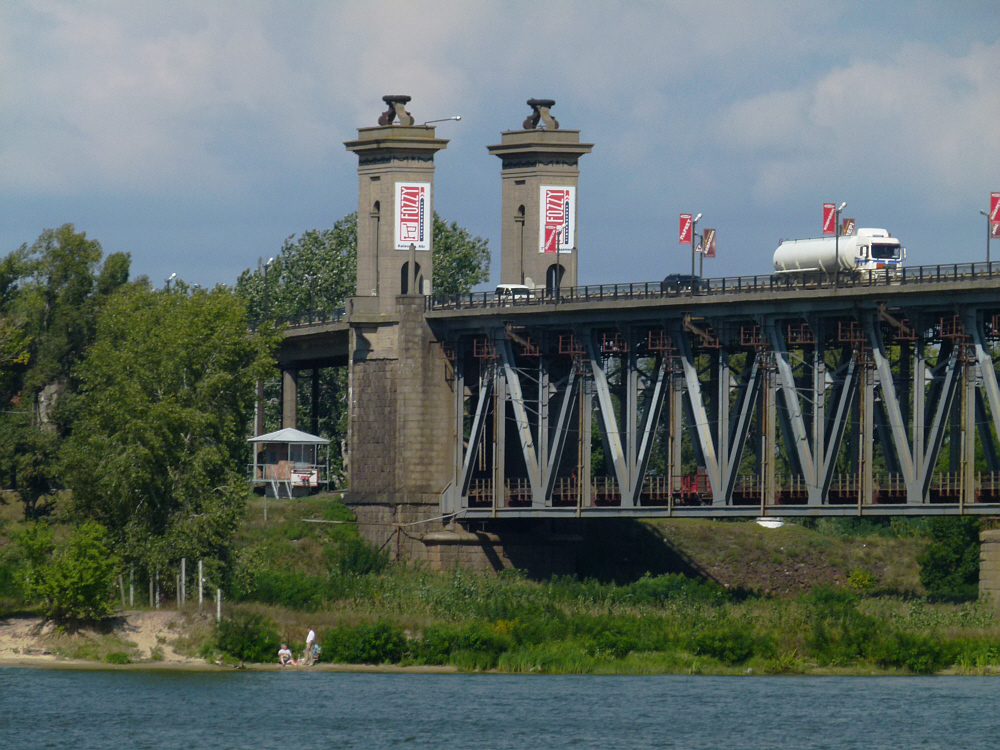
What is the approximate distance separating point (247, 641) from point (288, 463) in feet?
134

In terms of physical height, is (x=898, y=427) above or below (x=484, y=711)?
above

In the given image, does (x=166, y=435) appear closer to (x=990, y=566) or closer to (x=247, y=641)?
(x=247, y=641)

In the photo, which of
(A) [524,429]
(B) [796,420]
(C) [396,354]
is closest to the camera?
(B) [796,420]

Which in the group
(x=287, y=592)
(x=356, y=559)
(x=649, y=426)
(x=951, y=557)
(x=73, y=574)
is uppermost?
(x=649, y=426)

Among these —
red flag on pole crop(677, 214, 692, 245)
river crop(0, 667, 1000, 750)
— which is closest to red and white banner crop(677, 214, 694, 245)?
red flag on pole crop(677, 214, 692, 245)

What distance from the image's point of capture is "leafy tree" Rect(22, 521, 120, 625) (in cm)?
7825

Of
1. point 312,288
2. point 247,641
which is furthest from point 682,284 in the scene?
point 312,288

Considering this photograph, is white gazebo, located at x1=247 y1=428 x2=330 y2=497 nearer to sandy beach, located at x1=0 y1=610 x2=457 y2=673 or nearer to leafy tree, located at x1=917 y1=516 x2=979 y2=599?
leafy tree, located at x1=917 y1=516 x2=979 y2=599

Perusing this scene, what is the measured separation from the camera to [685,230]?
9819 centimetres

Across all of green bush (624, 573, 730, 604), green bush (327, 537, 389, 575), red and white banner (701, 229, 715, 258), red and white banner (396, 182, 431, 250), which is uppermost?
red and white banner (396, 182, 431, 250)

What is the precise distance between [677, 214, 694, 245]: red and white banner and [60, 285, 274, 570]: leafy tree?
2303 centimetres

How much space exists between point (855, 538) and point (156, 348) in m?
49.5

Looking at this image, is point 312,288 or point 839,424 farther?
point 312,288

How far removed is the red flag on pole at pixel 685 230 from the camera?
97.8 metres
